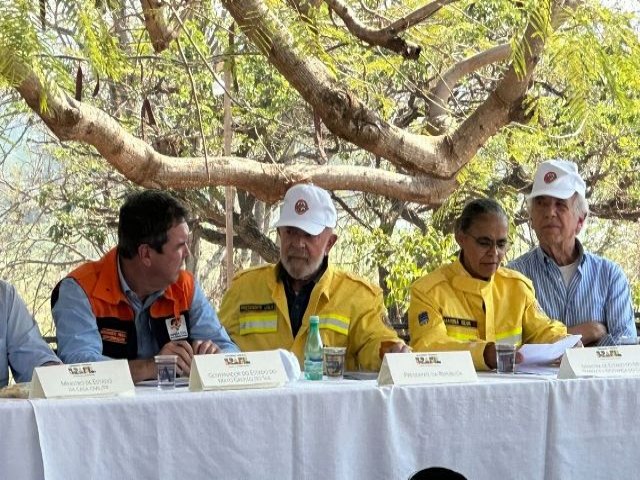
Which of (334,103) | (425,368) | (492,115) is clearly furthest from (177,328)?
(492,115)

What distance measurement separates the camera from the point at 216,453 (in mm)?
2955

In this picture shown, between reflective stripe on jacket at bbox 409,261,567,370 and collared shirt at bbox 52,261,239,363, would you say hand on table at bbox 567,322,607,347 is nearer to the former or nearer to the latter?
reflective stripe on jacket at bbox 409,261,567,370

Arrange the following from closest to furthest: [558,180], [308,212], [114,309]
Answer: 1. [114,309]
2. [308,212]
3. [558,180]

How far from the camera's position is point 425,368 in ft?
10.8

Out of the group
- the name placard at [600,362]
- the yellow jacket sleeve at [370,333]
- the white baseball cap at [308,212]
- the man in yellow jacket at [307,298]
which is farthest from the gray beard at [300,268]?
the name placard at [600,362]

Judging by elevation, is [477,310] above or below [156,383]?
above

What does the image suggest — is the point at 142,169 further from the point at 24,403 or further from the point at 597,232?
the point at 597,232

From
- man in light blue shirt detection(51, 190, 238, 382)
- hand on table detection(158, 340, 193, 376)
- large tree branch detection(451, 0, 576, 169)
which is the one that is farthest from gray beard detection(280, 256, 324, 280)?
large tree branch detection(451, 0, 576, 169)

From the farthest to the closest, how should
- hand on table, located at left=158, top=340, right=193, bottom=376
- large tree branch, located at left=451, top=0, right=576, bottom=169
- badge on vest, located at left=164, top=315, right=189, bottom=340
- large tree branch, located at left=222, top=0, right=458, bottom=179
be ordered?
large tree branch, located at left=451, top=0, right=576, bottom=169 < large tree branch, located at left=222, top=0, right=458, bottom=179 < badge on vest, located at left=164, top=315, right=189, bottom=340 < hand on table, located at left=158, top=340, right=193, bottom=376

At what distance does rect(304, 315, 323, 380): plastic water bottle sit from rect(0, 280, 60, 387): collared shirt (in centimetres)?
88

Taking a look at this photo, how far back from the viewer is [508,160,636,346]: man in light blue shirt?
4.75 metres

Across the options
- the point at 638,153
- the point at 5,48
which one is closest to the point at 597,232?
the point at 638,153

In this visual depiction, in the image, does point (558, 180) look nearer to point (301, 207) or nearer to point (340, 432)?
point (301, 207)

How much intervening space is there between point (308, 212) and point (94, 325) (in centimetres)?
91
